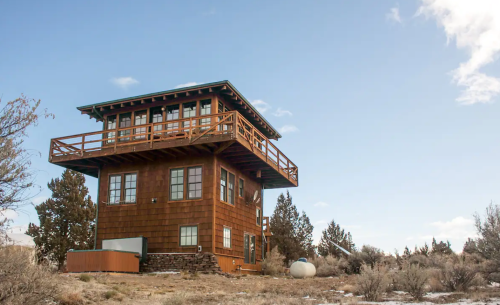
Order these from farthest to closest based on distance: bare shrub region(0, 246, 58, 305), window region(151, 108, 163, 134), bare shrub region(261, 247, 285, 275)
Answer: bare shrub region(261, 247, 285, 275) < window region(151, 108, 163, 134) < bare shrub region(0, 246, 58, 305)

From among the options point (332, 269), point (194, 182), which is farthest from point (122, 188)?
point (332, 269)

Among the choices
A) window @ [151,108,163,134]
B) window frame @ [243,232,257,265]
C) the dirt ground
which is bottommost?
the dirt ground

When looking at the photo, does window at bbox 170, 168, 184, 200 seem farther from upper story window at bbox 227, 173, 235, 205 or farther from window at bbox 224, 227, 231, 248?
window at bbox 224, 227, 231, 248

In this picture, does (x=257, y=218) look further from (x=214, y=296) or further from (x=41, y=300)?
(x=41, y=300)

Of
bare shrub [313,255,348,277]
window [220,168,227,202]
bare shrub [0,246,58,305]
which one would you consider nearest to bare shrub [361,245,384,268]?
bare shrub [313,255,348,277]

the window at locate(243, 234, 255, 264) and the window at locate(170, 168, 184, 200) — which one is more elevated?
the window at locate(170, 168, 184, 200)

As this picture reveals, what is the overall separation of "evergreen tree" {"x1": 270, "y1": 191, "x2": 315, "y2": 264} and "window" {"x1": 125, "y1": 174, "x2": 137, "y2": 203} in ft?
83.6

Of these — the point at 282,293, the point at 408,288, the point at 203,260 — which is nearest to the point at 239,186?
the point at 203,260

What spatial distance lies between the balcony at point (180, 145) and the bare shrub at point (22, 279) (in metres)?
12.8

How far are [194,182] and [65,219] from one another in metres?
20.1

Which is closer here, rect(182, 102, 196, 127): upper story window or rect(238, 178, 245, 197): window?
rect(182, 102, 196, 127): upper story window

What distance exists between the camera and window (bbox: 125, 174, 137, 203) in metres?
25.5

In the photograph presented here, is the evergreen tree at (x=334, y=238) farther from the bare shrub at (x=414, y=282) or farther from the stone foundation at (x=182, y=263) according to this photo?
the bare shrub at (x=414, y=282)

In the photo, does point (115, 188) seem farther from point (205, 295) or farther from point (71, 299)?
point (71, 299)
